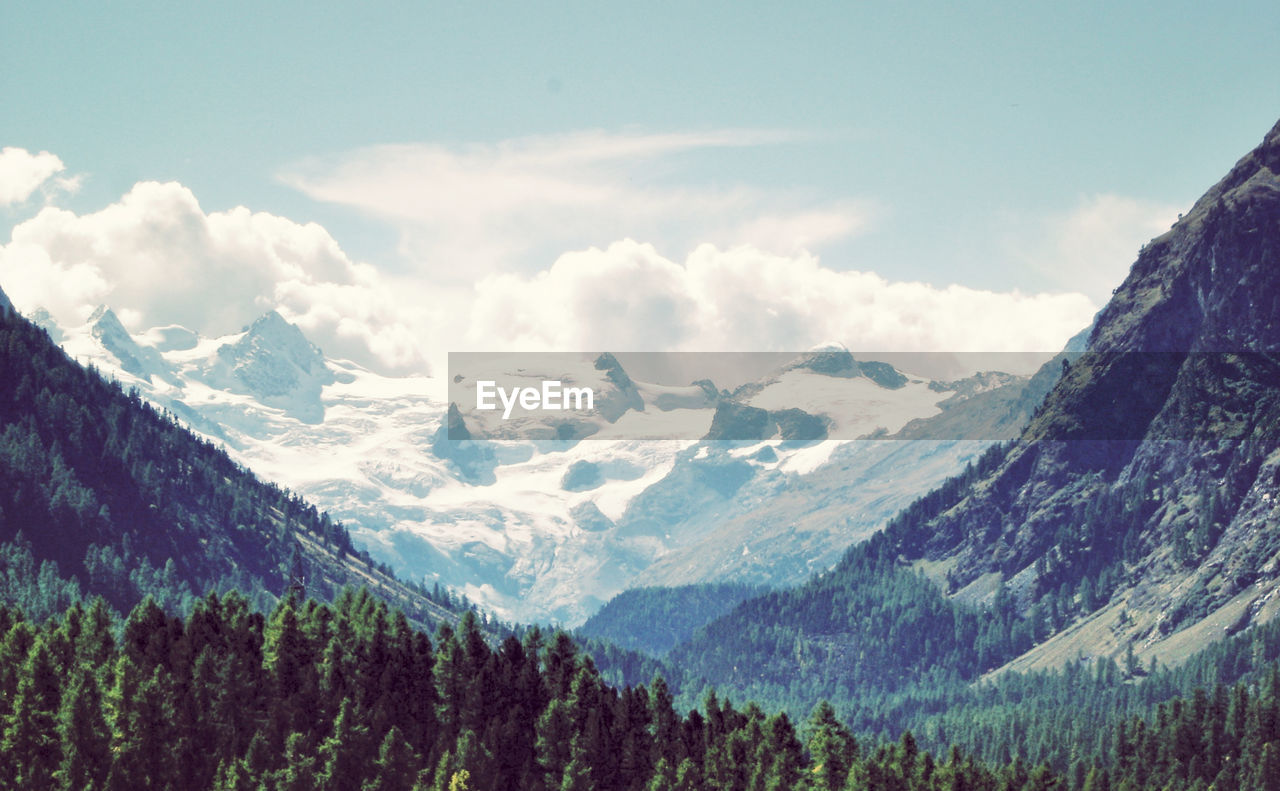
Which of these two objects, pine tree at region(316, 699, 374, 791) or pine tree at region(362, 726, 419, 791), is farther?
pine tree at region(362, 726, 419, 791)

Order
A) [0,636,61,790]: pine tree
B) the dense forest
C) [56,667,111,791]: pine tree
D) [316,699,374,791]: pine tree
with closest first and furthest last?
[56,667,111,791]: pine tree → [0,636,61,790]: pine tree → the dense forest → [316,699,374,791]: pine tree

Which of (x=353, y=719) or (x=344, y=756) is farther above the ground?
(x=353, y=719)

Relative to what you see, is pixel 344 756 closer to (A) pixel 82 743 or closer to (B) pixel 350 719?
(B) pixel 350 719

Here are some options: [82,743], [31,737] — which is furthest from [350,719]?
[31,737]

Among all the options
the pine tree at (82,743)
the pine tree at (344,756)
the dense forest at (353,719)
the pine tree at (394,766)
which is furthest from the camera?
the pine tree at (394,766)

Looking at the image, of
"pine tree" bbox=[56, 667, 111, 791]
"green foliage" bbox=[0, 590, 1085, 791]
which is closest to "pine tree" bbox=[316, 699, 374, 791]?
"green foliage" bbox=[0, 590, 1085, 791]

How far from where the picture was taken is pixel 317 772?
133375 mm

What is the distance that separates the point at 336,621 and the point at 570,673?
2402 centimetres

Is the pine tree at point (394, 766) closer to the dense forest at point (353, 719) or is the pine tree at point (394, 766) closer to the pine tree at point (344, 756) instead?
the dense forest at point (353, 719)

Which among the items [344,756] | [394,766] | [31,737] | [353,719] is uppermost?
[31,737]

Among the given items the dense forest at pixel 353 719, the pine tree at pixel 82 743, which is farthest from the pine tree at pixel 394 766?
the pine tree at pixel 82 743

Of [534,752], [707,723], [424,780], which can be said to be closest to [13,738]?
[424,780]

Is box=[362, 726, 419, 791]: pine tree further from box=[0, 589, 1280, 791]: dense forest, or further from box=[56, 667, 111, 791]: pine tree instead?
box=[56, 667, 111, 791]: pine tree

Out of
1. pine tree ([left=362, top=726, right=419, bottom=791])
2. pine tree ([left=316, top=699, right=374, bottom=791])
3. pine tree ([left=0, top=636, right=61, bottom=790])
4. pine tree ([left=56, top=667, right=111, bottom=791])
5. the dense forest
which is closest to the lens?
pine tree ([left=56, top=667, right=111, bottom=791])
